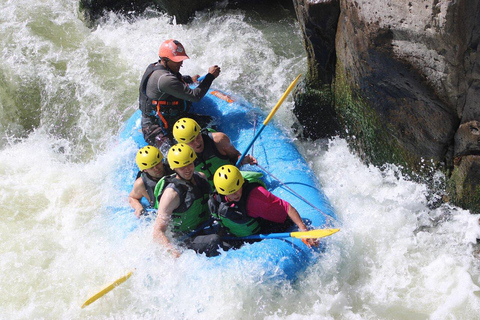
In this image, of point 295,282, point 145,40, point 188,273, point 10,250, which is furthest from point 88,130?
point 295,282

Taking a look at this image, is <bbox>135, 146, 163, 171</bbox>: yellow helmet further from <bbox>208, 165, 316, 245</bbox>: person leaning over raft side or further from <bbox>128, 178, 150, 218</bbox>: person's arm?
<bbox>208, 165, 316, 245</bbox>: person leaning over raft side

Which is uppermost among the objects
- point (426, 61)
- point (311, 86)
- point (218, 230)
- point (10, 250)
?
point (426, 61)

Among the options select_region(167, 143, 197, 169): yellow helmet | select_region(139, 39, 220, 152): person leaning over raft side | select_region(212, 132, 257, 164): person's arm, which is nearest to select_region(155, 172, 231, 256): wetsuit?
select_region(167, 143, 197, 169): yellow helmet

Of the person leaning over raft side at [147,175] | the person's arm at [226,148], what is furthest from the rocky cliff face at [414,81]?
the person leaning over raft side at [147,175]

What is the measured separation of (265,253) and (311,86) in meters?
2.38

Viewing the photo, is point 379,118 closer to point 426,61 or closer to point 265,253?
point 426,61

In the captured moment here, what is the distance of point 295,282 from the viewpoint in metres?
3.74

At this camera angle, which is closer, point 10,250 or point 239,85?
point 10,250

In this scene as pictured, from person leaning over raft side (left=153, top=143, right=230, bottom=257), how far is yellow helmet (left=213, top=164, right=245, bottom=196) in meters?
0.34

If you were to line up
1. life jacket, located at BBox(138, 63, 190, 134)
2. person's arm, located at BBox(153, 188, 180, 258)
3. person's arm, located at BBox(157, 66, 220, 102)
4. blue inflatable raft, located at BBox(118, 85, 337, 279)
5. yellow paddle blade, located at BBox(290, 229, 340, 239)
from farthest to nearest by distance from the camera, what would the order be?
life jacket, located at BBox(138, 63, 190, 134), person's arm, located at BBox(157, 66, 220, 102), person's arm, located at BBox(153, 188, 180, 258), blue inflatable raft, located at BBox(118, 85, 337, 279), yellow paddle blade, located at BBox(290, 229, 340, 239)

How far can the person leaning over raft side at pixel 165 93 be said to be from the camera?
4.78 m

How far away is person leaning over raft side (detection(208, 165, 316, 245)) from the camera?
11.9 ft

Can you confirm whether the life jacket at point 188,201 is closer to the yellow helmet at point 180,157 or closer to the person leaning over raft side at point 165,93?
the yellow helmet at point 180,157

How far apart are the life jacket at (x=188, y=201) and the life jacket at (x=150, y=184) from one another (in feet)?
0.41
